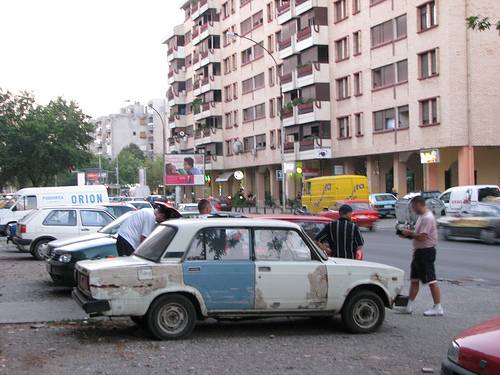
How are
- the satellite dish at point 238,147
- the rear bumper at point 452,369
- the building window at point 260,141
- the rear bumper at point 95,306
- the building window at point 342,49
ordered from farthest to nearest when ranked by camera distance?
the satellite dish at point 238,147 → the building window at point 260,141 → the building window at point 342,49 → the rear bumper at point 95,306 → the rear bumper at point 452,369

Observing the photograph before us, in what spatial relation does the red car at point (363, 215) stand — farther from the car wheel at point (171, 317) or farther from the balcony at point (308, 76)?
the balcony at point (308, 76)

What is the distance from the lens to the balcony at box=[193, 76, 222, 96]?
7481 cm

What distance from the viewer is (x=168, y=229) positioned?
26.6ft

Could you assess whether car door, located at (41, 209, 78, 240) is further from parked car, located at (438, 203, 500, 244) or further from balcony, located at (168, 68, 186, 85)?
balcony, located at (168, 68, 186, 85)

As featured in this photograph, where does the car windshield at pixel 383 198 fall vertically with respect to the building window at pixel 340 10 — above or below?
below

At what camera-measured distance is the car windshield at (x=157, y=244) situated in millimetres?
7828

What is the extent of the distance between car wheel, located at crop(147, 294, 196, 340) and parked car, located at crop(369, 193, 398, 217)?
3359cm

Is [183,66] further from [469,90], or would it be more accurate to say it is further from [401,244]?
[401,244]

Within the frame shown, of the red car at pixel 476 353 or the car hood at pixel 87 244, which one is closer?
the red car at pixel 476 353

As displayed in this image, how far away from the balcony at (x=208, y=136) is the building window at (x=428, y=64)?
117 feet

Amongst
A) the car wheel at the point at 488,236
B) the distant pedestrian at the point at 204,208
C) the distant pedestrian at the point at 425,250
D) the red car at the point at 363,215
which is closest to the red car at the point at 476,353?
the distant pedestrian at the point at 425,250

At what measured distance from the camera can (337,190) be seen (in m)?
37.3

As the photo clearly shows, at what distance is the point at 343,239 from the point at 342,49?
42.9 m

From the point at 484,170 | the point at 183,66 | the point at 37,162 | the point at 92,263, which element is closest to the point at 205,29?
the point at 183,66
